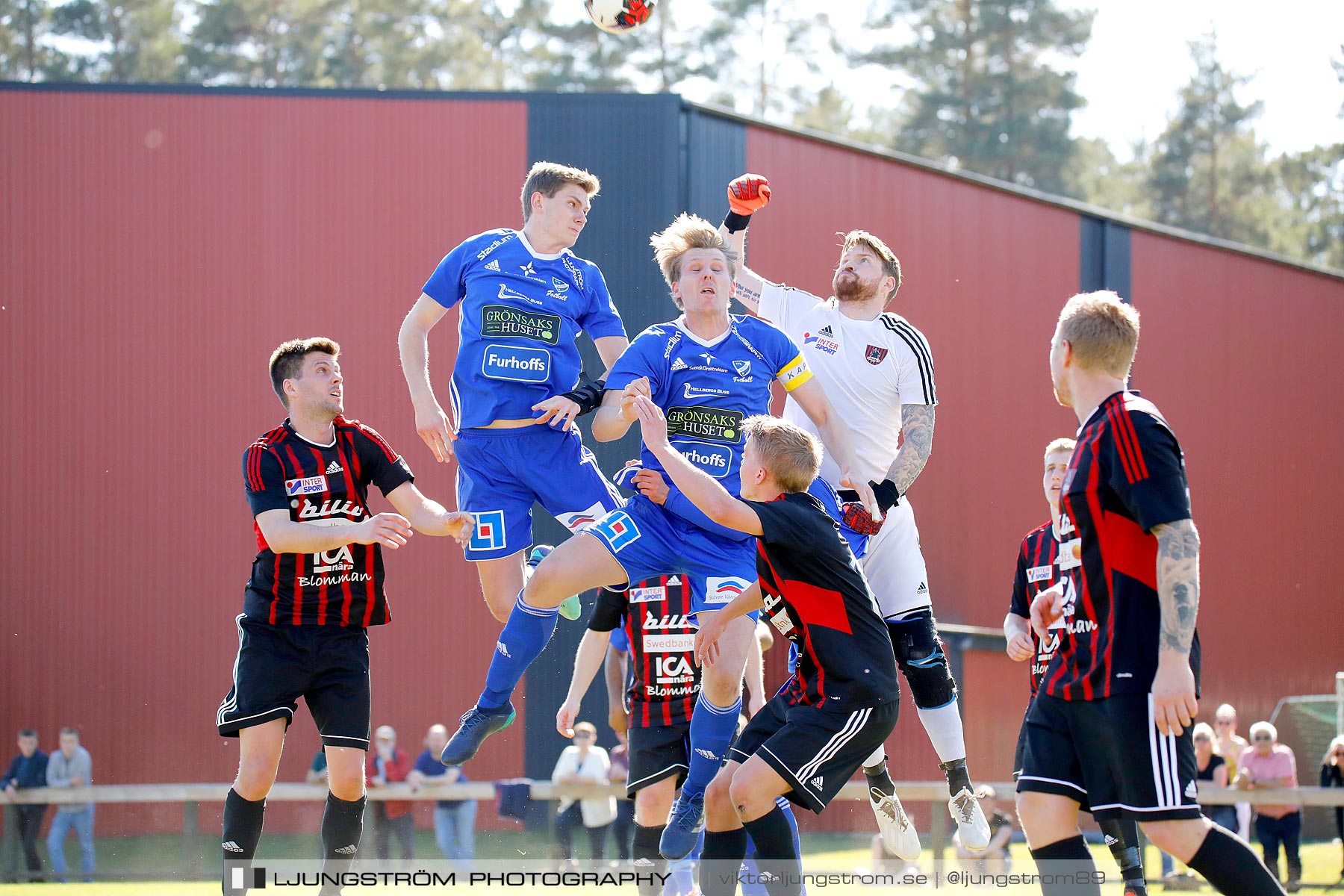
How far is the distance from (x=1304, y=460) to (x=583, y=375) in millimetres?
19654

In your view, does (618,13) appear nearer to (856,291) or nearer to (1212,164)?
(856,291)

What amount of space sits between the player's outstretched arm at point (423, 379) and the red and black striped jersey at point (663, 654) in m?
1.22

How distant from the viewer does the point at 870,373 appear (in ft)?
22.7

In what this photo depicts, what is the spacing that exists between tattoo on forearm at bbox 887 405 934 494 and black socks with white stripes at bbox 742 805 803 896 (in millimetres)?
2063

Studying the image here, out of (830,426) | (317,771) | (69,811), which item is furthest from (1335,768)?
(69,811)

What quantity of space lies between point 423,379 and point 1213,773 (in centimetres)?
942

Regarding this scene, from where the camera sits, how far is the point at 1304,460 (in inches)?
906

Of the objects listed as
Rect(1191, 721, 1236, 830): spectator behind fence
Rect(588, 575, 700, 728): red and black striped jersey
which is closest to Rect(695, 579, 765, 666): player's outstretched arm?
Rect(588, 575, 700, 728): red and black striped jersey

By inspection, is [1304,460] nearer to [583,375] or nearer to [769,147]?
[769,147]

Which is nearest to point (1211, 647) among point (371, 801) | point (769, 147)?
point (769, 147)

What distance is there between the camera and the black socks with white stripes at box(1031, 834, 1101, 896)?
4.39 meters

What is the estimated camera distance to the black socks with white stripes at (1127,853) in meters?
6.82

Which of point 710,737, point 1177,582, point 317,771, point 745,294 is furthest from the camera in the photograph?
point 317,771

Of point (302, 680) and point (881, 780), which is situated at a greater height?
point (302, 680)
